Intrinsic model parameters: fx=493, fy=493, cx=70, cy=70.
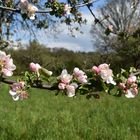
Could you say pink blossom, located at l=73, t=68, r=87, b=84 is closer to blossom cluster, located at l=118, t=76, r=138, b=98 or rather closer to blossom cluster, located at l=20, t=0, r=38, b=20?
blossom cluster, located at l=118, t=76, r=138, b=98

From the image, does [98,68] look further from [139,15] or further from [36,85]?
[139,15]

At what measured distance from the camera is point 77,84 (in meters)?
3.01

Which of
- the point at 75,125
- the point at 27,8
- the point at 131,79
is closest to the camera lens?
the point at 131,79

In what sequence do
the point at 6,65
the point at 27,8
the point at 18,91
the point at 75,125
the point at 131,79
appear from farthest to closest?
the point at 75,125 → the point at 27,8 → the point at 131,79 → the point at 18,91 → the point at 6,65

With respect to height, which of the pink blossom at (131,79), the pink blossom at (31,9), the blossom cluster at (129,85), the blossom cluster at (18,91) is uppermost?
the pink blossom at (31,9)

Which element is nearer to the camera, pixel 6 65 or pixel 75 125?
pixel 6 65

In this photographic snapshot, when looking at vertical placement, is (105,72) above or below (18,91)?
above

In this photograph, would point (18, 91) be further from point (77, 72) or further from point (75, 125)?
point (75, 125)

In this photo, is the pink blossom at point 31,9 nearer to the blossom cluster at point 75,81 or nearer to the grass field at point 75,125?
the blossom cluster at point 75,81

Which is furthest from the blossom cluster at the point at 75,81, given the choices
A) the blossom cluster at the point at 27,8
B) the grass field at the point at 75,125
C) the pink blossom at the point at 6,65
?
the grass field at the point at 75,125

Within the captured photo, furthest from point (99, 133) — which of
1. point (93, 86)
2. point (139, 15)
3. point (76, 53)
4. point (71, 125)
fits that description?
point (76, 53)

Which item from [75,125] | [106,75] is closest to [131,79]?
[106,75]

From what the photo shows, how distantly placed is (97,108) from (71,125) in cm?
291

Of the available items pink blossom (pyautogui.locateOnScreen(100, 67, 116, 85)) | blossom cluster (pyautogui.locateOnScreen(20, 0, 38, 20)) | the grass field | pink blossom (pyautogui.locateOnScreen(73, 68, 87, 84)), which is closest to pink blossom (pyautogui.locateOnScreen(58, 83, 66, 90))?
pink blossom (pyautogui.locateOnScreen(73, 68, 87, 84))
